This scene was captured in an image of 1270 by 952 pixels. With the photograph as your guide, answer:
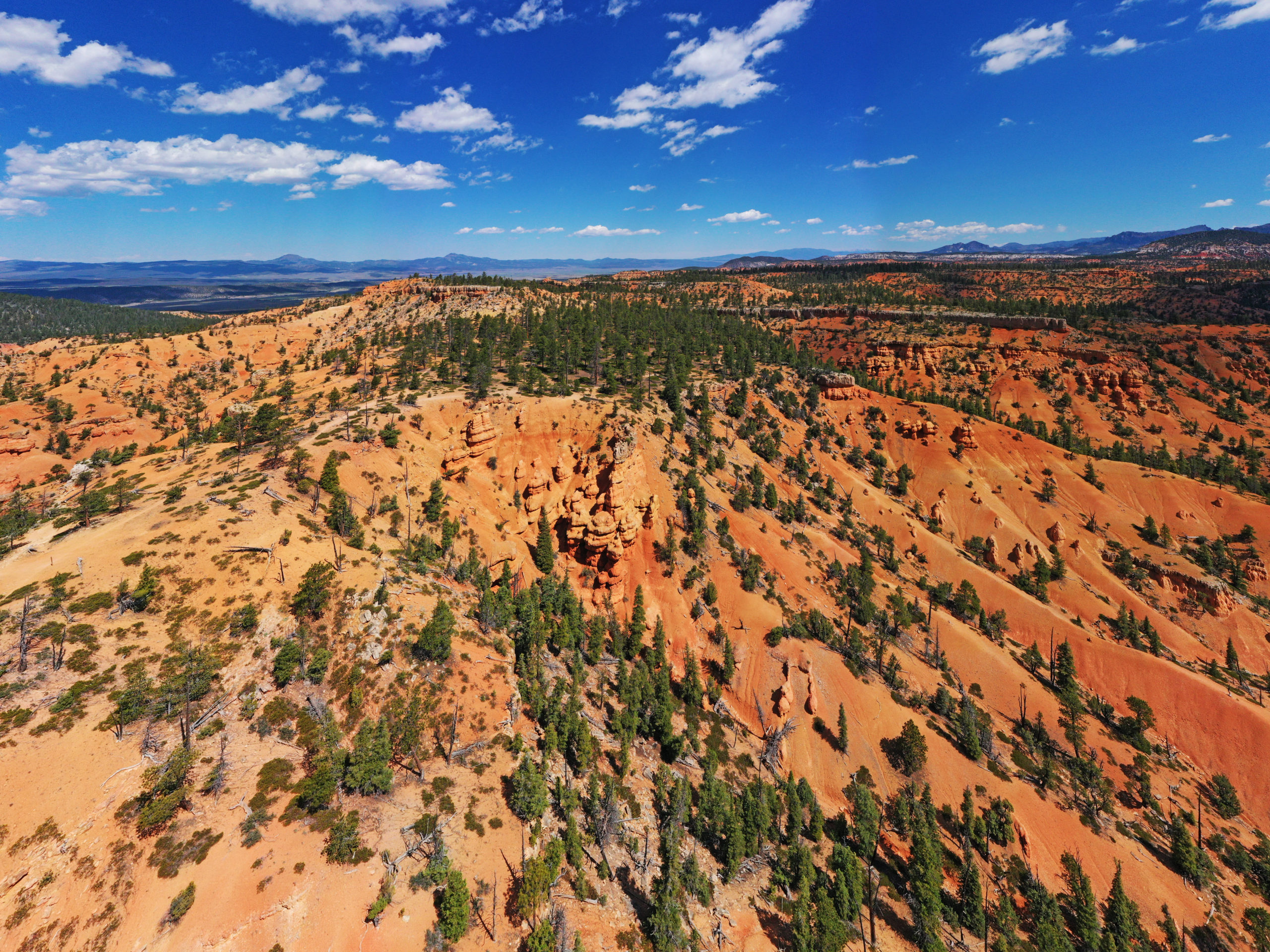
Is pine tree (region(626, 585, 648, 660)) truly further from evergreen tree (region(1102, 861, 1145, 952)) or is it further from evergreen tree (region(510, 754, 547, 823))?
evergreen tree (region(1102, 861, 1145, 952))

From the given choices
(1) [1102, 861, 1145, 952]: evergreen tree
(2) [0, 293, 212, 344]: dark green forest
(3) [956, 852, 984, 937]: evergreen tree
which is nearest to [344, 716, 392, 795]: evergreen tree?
(3) [956, 852, 984, 937]: evergreen tree

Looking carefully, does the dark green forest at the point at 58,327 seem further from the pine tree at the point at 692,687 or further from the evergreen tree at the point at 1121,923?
the evergreen tree at the point at 1121,923

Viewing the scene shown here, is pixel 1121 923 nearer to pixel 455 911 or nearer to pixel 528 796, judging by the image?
pixel 528 796

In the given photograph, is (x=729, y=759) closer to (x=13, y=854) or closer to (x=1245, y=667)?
(x=13, y=854)

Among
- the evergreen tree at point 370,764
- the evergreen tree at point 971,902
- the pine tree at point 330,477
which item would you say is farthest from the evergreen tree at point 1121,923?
the pine tree at point 330,477

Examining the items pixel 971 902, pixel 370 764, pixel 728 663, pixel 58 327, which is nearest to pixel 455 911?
pixel 370 764

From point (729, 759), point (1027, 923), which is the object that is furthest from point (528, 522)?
point (1027, 923)
